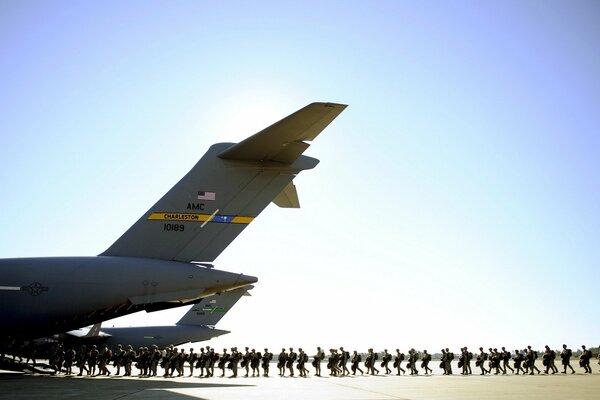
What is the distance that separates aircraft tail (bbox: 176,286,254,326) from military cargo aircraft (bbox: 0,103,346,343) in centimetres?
1492

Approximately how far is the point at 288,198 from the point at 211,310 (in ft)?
52.6

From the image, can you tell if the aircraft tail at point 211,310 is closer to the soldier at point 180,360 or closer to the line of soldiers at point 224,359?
the line of soldiers at point 224,359

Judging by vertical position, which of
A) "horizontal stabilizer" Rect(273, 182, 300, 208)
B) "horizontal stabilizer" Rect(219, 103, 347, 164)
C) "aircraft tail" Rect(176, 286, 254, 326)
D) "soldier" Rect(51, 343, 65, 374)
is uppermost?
"horizontal stabilizer" Rect(219, 103, 347, 164)

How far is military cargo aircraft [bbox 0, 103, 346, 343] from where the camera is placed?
385 inches

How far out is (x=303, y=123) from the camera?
28.9 ft

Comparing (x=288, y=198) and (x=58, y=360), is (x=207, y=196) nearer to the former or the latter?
(x=288, y=198)

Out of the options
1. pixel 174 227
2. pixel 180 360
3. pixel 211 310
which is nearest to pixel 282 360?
pixel 180 360

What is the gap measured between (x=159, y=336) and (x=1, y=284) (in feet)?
50.9

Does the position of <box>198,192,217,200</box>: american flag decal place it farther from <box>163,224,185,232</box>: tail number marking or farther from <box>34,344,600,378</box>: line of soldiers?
<box>34,344,600,378</box>: line of soldiers

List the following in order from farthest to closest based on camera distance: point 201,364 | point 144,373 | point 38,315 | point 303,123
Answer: point 201,364 → point 144,373 → point 38,315 → point 303,123

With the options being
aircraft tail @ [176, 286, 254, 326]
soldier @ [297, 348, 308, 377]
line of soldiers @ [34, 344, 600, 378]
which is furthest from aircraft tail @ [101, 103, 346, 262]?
aircraft tail @ [176, 286, 254, 326]

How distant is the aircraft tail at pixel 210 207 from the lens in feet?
33.4

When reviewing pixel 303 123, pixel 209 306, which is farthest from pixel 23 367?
pixel 303 123

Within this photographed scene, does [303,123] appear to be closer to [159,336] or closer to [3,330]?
[3,330]
